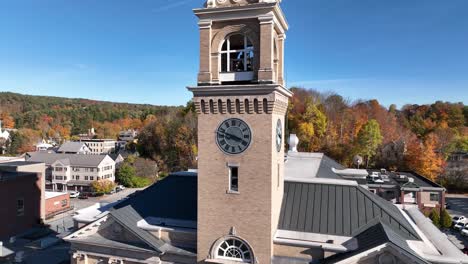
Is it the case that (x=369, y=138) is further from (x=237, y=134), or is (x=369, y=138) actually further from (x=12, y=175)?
(x=12, y=175)

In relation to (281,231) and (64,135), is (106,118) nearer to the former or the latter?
(64,135)

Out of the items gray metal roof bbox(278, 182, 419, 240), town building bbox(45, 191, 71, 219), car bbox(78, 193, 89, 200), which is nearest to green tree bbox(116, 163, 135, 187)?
car bbox(78, 193, 89, 200)

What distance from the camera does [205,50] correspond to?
48.3ft

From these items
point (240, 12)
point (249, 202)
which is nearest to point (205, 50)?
point (240, 12)

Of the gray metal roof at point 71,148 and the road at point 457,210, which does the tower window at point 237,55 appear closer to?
the road at point 457,210

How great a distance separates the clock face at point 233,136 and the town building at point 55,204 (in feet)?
115

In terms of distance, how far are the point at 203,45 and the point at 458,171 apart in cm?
5558

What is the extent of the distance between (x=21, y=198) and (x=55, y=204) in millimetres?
7291

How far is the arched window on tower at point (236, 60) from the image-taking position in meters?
14.7

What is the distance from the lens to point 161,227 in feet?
53.7

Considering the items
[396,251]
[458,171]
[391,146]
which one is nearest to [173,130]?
[391,146]

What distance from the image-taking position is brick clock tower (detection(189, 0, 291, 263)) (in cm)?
1395

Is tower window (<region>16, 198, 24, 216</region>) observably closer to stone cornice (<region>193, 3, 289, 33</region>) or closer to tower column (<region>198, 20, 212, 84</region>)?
tower column (<region>198, 20, 212, 84</region>)

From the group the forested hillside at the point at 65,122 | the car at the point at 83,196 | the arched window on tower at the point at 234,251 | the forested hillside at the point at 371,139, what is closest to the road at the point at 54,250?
the car at the point at 83,196
